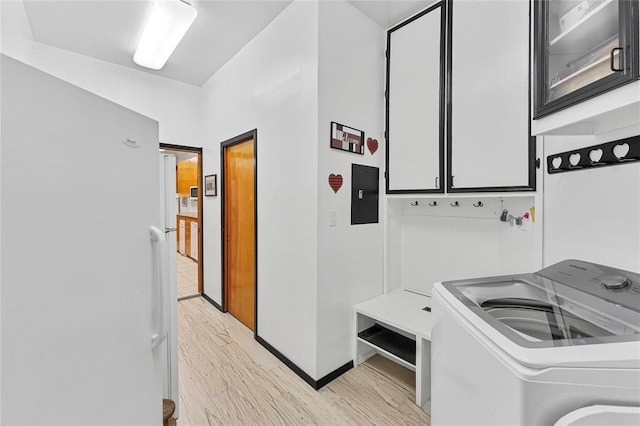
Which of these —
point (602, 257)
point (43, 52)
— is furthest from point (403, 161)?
point (43, 52)

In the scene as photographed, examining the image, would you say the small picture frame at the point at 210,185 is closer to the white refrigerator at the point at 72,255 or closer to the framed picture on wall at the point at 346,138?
the framed picture on wall at the point at 346,138

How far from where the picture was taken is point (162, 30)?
2467 mm

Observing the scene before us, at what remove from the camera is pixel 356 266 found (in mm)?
2381

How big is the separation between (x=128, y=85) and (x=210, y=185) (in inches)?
58.1

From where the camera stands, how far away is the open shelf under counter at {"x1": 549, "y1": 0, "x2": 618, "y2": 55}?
0.98m

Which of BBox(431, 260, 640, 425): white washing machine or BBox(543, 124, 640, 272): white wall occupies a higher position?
BBox(543, 124, 640, 272): white wall

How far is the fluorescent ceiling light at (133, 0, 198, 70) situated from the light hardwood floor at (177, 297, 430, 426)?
2.88m

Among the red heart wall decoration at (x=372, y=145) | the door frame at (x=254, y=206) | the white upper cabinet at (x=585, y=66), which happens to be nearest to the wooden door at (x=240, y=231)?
the door frame at (x=254, y=206)

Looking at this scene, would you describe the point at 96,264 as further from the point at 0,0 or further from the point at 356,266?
the point at 0,0

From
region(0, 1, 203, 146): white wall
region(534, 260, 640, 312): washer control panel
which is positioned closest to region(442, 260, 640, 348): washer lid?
region(534, 260, 640, 312): washer control panel

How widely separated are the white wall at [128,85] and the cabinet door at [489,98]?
127 inches

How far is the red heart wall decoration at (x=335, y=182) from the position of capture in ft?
7.11

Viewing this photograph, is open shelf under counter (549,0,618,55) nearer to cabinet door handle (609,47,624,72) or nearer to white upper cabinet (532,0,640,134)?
white upper cabinet (532,0,640,134)

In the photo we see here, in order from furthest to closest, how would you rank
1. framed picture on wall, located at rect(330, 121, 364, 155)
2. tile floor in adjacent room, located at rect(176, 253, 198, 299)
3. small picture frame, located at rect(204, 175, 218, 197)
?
1. tile floor in adjacent room, located at rect(176, 253, 198, 299)
2. small picture frame, located at rect(204, 175, 218, 197)
3. framed picture on wall, located at rect(330, 121, 364, 155)
